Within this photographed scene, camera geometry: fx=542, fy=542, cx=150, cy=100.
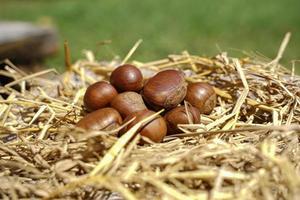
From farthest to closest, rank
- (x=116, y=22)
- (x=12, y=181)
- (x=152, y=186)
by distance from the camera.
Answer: (x=116, y=22), (x=12, y=181), (x=152, y=186)

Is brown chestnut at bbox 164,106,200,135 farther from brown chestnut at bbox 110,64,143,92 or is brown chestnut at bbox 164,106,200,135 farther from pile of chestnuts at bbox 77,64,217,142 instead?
brown chestnut at bbox 110,64,143,92

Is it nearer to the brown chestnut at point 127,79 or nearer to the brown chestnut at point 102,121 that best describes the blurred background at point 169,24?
the brown chestnut at point 127,79

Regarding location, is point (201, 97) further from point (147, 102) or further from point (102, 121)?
point (102, 121)

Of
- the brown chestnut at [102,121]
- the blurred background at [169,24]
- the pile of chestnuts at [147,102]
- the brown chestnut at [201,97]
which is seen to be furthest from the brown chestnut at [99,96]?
the blurred background at [169,24]

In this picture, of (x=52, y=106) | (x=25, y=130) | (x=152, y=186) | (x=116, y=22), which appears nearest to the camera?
(x=152, y=186)

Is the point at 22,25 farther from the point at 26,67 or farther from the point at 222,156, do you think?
the point at 222,156

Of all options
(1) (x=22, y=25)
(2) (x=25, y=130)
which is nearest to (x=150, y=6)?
(1) (x=22, y=25)

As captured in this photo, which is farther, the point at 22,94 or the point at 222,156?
the point at 22,94

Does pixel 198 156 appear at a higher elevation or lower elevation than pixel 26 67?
higher
